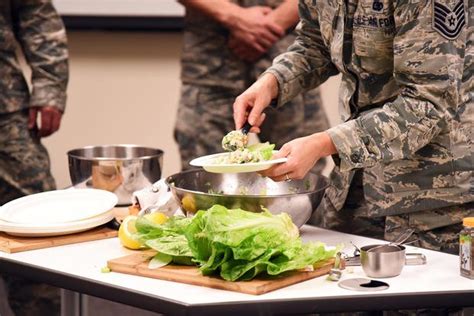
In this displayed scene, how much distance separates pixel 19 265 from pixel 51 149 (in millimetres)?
3588

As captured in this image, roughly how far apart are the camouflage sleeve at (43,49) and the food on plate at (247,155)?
5.28ft

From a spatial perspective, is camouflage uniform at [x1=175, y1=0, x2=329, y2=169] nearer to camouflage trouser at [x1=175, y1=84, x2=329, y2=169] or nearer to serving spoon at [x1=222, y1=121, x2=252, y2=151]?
camouflage trouser at [x1=175, y1=84, x2=329, y2=169]

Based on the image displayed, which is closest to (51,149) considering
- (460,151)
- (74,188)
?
(74,188)

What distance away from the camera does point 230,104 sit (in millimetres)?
4457

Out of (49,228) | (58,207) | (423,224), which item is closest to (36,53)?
(58,207)

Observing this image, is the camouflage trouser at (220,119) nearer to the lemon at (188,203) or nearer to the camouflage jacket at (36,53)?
the camouflage jacket at (36,53)

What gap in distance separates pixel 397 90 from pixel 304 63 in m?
0.39

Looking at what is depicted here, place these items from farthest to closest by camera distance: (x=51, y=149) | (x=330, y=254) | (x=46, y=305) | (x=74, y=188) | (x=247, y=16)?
(x=51, y=149)
(x=247, y=16)
(x=46, y=305)
(x=74, y=188)
(x=330, y=254)

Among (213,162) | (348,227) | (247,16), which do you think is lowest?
(348,227)

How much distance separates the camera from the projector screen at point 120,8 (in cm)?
580

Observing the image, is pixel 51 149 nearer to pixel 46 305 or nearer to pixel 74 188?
pixel 46 305

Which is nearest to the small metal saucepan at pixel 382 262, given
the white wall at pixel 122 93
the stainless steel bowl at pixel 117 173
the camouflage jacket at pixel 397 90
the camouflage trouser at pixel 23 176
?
the camouflage jacket at pixel 397 90

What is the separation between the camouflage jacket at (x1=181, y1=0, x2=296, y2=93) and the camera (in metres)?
4.41

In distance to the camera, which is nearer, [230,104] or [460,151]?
[460,151]
